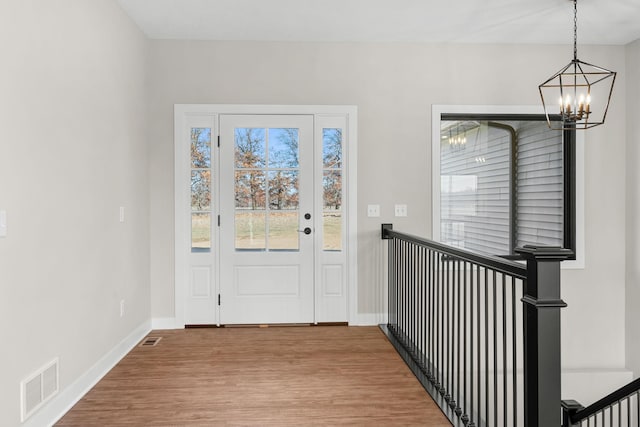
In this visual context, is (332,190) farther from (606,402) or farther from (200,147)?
(606,402)

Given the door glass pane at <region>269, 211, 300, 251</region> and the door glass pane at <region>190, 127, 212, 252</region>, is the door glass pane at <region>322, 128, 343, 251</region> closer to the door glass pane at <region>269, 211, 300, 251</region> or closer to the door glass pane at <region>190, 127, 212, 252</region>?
the door glass pane at <region>269, 211, 300, 251</region>

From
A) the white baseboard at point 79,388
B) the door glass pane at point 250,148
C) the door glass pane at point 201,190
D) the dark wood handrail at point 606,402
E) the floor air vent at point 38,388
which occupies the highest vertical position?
the door glass pane at point 250,148

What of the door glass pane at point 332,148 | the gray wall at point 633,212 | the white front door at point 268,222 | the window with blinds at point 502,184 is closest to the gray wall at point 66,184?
the white front door at point 268,222

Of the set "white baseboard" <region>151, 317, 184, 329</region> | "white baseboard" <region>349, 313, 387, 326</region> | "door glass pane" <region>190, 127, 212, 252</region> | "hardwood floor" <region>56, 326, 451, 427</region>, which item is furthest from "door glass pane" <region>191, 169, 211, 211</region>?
"white baseboard" <region>349, 313, 387, 326</region>

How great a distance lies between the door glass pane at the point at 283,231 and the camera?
4.16 metres

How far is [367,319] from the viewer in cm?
420

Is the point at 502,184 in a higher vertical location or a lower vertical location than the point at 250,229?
higher

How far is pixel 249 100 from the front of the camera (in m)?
4.09

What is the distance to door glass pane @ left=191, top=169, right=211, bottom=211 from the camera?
4.11m

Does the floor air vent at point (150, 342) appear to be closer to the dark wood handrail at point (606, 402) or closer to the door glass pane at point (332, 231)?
the door glass pane at point (332, 231)

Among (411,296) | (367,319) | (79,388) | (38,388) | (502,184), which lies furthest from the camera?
(502,184)

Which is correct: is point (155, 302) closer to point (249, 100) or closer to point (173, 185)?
point (173, 185)

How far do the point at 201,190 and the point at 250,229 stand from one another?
58 cm

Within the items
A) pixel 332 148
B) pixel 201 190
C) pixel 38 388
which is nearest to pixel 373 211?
pixel 332 148
